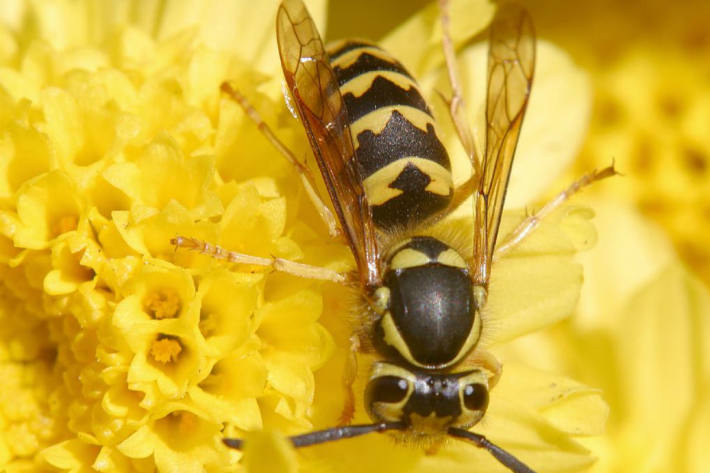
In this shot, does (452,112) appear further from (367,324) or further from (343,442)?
(343,442)

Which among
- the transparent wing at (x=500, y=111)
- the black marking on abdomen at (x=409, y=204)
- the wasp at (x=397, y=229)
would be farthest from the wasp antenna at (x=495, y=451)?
the black marking on abdomen at (x=409, y=204)

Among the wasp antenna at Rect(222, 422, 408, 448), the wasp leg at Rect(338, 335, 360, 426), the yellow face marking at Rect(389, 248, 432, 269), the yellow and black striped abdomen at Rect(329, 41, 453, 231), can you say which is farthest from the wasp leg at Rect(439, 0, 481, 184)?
the wasp antenna at Rect(222, 422, 408, 448)

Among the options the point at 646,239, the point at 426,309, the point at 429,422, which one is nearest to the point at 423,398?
the point at 429,422

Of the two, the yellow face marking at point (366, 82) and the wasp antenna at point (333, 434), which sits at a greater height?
the yellow face marking at point (366, 82)

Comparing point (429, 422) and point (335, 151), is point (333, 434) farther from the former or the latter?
point (335, 151)

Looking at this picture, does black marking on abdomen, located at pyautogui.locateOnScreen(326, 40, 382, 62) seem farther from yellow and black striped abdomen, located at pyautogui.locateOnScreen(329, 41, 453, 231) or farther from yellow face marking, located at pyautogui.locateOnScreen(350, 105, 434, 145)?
yellow face marking, located at pyautogui.locateOnScreen(350, 105, 434, 145)

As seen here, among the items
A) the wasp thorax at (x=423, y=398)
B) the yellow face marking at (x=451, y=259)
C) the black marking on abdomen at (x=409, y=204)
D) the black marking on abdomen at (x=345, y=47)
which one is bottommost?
the wasp thorax at (x=423, y=398)

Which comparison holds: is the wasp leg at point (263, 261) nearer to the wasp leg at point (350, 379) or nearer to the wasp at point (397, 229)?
the wasp at point (397, 229)
